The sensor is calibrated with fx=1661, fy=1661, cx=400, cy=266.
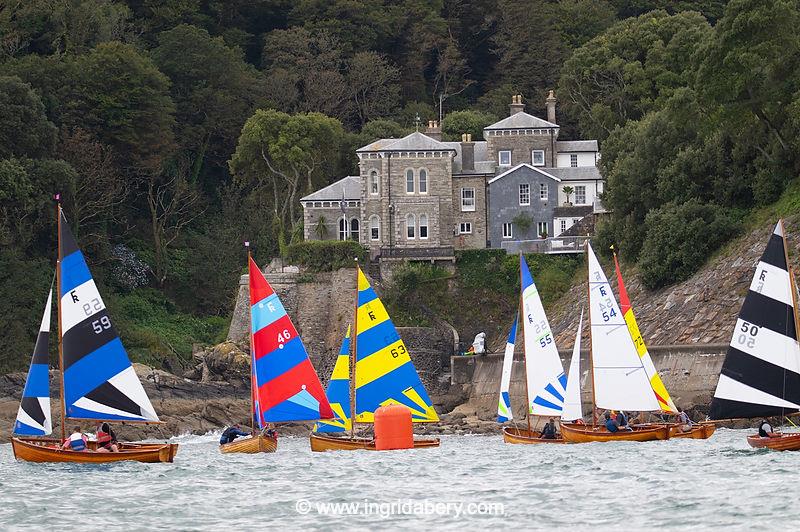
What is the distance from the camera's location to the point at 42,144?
82.8 m

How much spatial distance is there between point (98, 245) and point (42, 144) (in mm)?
6997

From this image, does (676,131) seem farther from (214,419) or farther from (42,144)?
(42,144)

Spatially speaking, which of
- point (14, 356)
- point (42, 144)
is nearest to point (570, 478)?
point (14, 356)

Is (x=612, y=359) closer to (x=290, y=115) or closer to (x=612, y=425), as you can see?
(x=612, y=425)

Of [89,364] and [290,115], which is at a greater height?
[290,115]

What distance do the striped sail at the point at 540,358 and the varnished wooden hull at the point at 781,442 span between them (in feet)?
37.3

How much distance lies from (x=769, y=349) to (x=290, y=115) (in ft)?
205

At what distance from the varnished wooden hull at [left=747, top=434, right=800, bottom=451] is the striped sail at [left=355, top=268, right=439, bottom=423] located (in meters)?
11.0

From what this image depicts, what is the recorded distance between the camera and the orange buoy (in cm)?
4631

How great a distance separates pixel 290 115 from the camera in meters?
97.8

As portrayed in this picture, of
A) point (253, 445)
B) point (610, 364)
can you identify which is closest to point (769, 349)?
point (610, 364)

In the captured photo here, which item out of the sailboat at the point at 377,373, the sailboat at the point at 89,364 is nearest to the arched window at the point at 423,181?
the sailboat at the point at 377,373

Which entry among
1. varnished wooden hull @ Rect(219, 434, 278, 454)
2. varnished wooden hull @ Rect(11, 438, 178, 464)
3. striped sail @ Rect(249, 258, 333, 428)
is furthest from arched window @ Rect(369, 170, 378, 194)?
varnished wooden hull @ Rect(11, 438, 178, 464)

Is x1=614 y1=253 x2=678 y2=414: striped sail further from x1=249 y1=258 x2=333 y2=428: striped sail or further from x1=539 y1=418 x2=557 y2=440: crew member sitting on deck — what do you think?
x1=249 y1=258 x2=333 y2=428: striped sail
